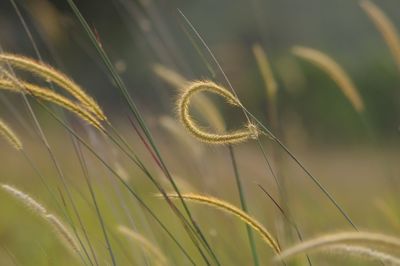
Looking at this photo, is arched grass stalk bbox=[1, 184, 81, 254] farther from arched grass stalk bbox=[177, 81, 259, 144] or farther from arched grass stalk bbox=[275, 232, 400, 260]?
arched grass stalk bbox=[275, 232, 400, 260]

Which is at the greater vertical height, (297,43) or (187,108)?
(297,43)

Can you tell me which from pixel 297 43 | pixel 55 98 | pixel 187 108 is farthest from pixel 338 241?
pixel 297 43

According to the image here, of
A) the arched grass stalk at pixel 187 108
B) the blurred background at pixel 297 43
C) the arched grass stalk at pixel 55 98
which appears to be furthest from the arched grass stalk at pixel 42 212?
the blurred background at pixel 297 43

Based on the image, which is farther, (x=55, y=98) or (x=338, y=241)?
(x=55, y=98)

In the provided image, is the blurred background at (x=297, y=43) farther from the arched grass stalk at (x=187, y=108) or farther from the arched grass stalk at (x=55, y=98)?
the arched grass stalk at (x=187, y=108)

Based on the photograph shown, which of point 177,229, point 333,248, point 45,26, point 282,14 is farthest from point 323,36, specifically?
point 333,248

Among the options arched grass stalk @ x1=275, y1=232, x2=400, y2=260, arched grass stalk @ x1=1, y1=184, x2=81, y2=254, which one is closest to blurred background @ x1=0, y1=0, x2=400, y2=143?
arched grass stalk @ x1=1, y1=184, x2=81, y2=254

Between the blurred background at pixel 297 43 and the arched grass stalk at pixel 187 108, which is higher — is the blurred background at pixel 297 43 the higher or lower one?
the higher one

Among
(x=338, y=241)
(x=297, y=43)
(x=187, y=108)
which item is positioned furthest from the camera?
(x=297, y=43)

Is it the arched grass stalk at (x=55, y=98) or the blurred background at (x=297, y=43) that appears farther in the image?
the blurred background at (x=297, y=43)

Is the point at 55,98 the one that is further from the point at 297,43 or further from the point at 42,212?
the point at 297,43

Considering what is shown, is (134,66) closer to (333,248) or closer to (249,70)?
(249,70)
